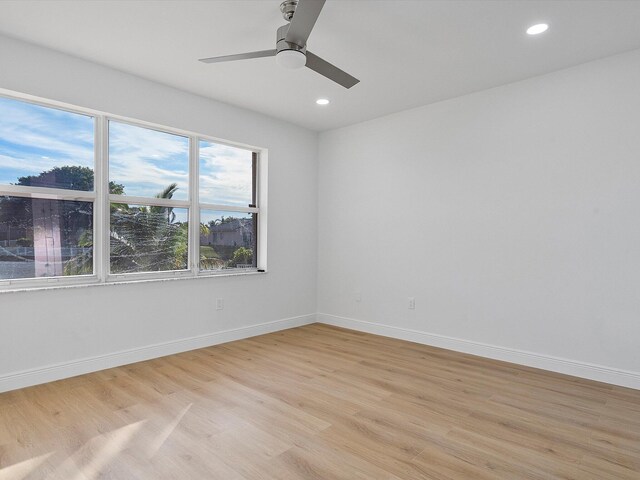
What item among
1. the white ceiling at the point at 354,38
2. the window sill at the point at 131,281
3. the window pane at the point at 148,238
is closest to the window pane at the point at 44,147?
the window pane at the point at 148,238

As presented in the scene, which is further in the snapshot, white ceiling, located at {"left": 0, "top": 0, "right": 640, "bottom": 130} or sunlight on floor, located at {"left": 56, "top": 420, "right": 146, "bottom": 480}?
white ceiling, located at {"left": 0, "top": 0, "right": 640, "bottom": 130}

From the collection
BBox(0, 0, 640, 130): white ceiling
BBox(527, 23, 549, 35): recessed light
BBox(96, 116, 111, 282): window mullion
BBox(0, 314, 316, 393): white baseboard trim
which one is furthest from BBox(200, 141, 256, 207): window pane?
BBox(527, 23, 549, 35): recessed light

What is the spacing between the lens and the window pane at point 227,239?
4.21m

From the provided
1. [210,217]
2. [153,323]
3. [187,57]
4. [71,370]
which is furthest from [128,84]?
[71,370]

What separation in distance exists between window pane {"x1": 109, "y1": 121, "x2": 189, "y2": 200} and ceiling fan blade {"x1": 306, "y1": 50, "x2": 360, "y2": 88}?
201 cm

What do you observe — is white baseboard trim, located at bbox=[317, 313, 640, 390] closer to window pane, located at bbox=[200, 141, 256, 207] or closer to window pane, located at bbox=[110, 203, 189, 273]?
window pane, located at bbox=[200, 141, 256, 207]

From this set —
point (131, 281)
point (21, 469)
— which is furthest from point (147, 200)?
point (21, 469)

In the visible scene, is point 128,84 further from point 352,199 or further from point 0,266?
point 352,199

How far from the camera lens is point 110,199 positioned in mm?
3426

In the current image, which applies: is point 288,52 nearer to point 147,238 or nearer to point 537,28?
point 537,28

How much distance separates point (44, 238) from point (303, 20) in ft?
8.79

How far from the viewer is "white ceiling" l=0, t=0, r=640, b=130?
243 cm

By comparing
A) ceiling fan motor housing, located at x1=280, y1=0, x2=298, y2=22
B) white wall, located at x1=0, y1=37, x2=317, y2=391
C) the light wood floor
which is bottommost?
the light wood floor

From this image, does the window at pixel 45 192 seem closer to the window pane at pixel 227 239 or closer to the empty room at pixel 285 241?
the empty room at pixel 285 241
